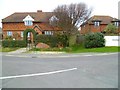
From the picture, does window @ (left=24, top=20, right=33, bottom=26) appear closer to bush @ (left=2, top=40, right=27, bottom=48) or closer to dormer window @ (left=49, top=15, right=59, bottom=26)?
dormer window @ (left=49, top=15, right=59, bottom=26)

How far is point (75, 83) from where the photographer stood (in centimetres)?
1108

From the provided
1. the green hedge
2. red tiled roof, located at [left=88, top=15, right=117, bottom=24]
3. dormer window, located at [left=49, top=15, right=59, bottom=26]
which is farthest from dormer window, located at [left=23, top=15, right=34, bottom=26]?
the green hedge

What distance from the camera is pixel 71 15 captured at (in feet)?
168

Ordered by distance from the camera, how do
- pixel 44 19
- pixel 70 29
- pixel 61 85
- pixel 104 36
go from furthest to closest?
pixel 44 19 → pixel 70 29 → pixel 104 36 → pixel 61 85

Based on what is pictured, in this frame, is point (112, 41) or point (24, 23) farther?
point (24, 23)

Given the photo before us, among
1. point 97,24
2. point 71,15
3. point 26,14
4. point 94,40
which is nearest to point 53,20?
point 71,15

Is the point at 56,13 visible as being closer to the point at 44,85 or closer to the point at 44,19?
the point at 44,19

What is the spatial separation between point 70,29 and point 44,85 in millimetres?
39223

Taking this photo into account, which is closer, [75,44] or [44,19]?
[75,44]

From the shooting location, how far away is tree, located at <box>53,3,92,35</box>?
49406mm

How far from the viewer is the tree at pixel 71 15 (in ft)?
162

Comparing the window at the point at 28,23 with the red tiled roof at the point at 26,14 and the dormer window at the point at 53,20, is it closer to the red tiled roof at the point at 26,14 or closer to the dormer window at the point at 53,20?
the red tiled roof at the point at 26,14

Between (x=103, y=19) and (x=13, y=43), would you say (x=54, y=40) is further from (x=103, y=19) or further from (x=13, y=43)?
(x=103, y=19)

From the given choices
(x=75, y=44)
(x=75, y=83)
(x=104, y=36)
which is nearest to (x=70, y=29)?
(x=75, y=44)
